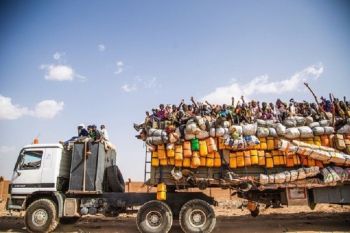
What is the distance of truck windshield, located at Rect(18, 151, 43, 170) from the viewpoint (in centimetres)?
987

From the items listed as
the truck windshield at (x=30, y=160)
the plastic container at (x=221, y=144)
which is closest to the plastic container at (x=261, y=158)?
the plastic container at (x=221, y=144)

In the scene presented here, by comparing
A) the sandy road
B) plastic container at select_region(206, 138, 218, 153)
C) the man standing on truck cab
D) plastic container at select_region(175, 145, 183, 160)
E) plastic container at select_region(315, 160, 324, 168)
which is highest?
the man standing on truck cab

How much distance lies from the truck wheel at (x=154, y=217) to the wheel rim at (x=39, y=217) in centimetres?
312

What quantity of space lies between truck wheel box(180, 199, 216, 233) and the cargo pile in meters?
1.15

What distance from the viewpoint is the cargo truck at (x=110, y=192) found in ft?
28.5

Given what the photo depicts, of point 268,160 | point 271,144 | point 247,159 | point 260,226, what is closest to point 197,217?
point 247,159

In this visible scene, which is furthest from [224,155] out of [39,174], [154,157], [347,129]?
[39,174]

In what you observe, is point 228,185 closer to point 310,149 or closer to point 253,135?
point 253,135

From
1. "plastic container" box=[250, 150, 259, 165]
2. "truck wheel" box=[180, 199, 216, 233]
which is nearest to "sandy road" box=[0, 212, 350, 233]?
"truck wheel" box=[180, 199, 216, 233]

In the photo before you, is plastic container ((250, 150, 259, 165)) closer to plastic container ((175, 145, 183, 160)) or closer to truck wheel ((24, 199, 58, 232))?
plastic container ((175, 145, 183, 160))

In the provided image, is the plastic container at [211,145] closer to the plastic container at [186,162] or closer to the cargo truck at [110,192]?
the cargo truck at [110,192]

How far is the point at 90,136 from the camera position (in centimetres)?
1048

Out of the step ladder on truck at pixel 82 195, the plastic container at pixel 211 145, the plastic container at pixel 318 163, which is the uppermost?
the plastic container at pixel 211 145

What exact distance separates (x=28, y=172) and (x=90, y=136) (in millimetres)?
2395
